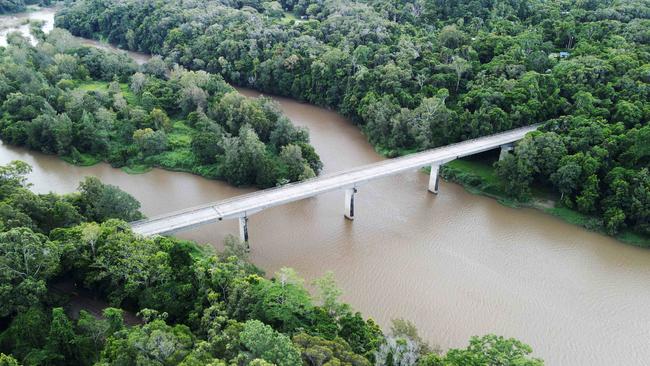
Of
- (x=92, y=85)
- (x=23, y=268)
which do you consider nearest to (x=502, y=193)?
(x=23, y=268)

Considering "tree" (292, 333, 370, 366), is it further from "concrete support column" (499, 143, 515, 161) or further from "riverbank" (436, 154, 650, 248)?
"concrete support column" (499, 143, 515, 161)

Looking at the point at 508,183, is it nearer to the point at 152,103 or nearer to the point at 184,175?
the point at 184,175

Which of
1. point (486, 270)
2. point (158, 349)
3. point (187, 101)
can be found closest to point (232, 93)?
point (187, 101)

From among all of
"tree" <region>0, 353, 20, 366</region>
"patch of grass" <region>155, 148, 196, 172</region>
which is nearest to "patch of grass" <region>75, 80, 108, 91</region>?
"patch of grass" <region>155, 148, 196, 172</region>

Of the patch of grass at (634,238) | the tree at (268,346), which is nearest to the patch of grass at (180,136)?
the tree at (268,346)

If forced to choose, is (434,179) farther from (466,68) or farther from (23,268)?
(23,268)

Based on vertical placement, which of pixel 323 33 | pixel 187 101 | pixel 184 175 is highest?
pixel 323 33
